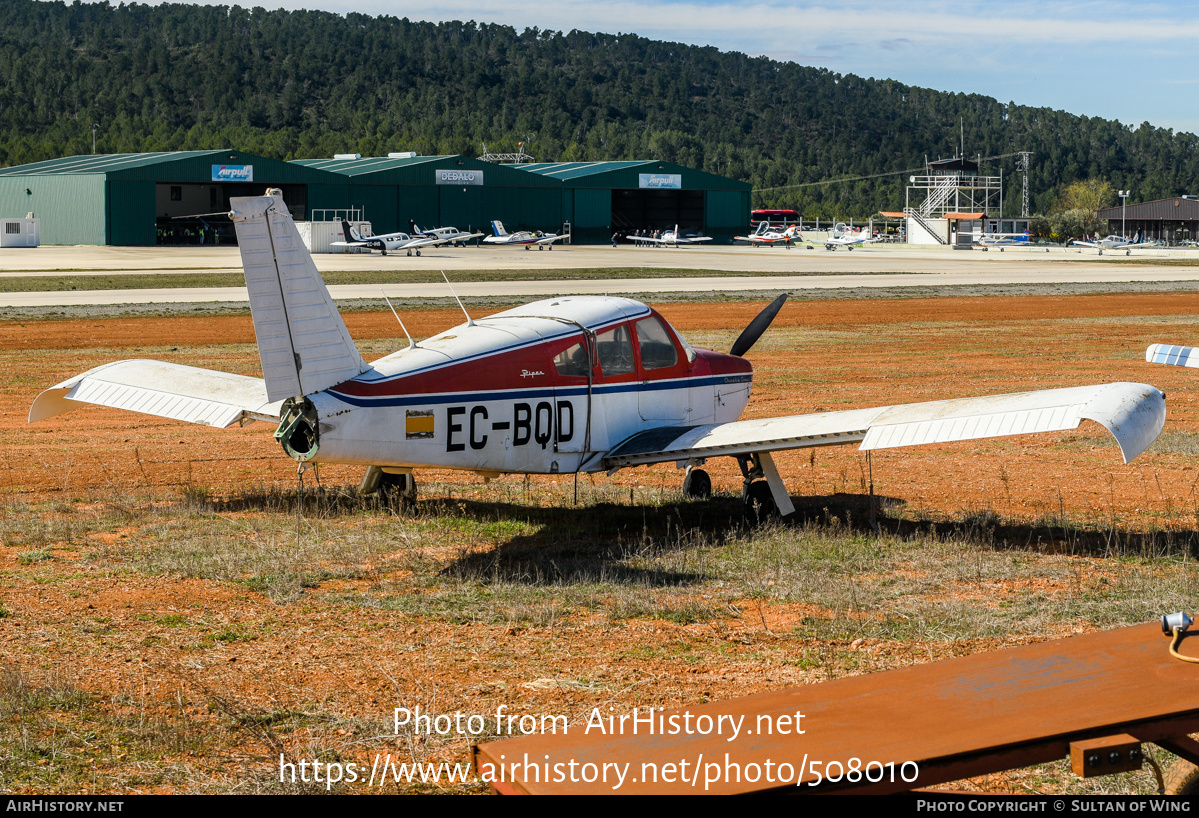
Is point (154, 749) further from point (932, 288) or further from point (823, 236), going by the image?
point (823, 236)

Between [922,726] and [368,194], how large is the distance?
4047 inches

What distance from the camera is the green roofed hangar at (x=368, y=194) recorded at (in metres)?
90.7

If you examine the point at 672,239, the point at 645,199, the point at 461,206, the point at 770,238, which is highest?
the point at 645,199

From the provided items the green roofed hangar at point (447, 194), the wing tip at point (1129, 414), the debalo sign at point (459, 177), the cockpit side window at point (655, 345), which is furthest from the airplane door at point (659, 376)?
the debalo sign at point (459, 177)

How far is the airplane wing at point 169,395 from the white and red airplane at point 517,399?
0.9 inches

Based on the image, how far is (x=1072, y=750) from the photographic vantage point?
4102 millimetres

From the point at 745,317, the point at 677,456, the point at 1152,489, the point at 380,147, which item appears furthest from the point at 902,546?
the point at 380,147

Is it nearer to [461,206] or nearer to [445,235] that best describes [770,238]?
[461,206]

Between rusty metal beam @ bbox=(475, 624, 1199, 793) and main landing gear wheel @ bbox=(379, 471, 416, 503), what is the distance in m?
8.65

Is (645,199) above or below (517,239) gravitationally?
above

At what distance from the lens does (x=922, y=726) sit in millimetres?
4250

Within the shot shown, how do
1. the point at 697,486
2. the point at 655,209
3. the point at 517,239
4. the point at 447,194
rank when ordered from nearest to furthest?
the point at 697,486
the point at 517,239
the point at 447,194
the point at 655,209

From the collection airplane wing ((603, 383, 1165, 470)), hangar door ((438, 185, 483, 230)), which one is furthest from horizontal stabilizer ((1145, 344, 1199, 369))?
hangar door ((438, 185, 483, 230))

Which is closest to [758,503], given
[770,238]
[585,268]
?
[585,268]
